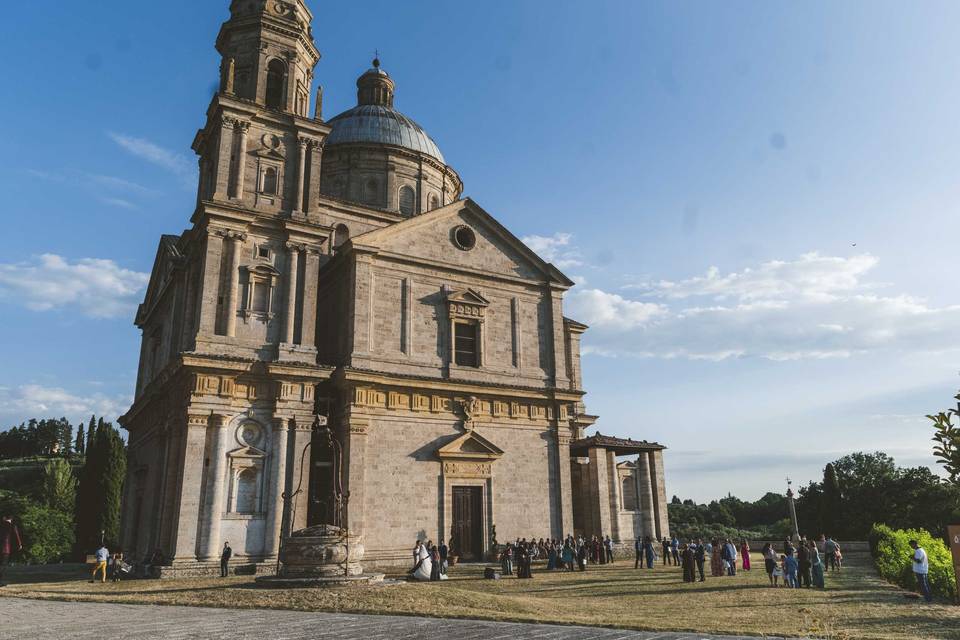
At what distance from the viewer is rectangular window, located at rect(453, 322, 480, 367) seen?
2614 centimetres

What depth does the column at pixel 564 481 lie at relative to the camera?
25.8m

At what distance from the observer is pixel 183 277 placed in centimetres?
2589

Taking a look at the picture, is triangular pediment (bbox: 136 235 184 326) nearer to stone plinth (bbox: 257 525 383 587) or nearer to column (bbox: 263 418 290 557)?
column (bbox: 263 418 290 557)

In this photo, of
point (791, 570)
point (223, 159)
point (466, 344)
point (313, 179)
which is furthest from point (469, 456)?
point (223, 159)

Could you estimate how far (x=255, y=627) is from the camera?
32.5 ft

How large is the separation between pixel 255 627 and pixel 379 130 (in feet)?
98.7

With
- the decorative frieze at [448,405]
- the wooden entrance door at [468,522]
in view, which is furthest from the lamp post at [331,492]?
the wooden entrance door at [468,522]

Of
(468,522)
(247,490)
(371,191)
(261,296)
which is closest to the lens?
(247,490)

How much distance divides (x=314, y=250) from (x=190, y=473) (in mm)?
8810

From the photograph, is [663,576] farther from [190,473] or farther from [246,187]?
[246,187]

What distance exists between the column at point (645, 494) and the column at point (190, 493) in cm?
1810

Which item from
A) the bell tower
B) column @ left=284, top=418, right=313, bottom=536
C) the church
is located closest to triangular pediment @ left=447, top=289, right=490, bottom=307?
the church

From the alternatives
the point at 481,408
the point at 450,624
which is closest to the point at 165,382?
the point at 481,408

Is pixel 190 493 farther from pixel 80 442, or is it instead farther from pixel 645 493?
pixel 80 442
